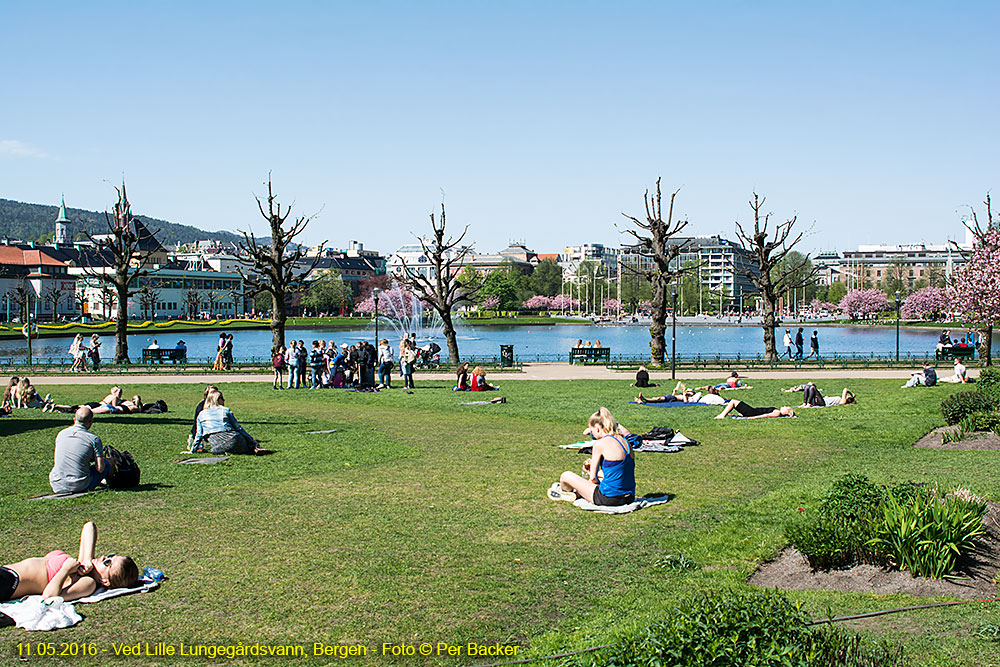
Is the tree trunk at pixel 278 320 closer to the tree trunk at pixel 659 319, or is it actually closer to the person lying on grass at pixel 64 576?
the tree trunk at pixel 659 319

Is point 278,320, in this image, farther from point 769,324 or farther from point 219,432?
point 219,432

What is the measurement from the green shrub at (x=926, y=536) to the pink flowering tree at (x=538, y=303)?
177m

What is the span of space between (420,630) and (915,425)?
15.8 m

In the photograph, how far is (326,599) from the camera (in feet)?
26.7

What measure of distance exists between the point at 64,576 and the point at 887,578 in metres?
7.49

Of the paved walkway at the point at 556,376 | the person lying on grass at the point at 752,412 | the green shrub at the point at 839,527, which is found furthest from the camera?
the paved walkway at the point at 556,376

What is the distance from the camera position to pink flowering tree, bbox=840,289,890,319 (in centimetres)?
17075

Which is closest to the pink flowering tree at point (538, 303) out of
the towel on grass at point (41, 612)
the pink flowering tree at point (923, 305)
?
the pink flowering tree at point (923, 305)

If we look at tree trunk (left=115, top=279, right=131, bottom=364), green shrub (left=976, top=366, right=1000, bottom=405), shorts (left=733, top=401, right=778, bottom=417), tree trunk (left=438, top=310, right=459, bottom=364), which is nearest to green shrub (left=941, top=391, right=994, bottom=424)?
green shrub (left=976, top=366, right=1000, bottom=405)

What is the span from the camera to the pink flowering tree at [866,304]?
17075 cm

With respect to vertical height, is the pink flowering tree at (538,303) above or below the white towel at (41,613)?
above

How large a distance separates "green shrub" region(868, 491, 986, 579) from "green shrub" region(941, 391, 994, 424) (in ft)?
34.8

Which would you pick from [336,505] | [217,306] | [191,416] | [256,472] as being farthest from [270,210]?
[217,306]

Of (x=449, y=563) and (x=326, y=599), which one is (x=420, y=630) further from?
(x=449, y=563)
